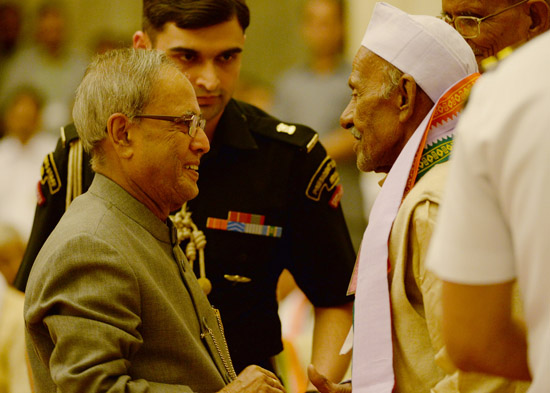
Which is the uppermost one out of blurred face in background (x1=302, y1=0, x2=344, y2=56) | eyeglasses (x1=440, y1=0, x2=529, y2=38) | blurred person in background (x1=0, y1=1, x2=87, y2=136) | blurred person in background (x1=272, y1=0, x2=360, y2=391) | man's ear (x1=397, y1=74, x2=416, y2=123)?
eyeglasses (x1=440, y1=0, x2=529, y2=38)

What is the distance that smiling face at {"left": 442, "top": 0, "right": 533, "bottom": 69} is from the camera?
3.08m

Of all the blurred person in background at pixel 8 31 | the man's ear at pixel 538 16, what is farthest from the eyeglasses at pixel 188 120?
the blurred person in background at pixel 8 31

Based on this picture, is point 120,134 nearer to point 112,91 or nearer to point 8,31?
point 112,91

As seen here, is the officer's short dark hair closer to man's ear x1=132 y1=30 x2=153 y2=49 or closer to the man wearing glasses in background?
man's ear x1=132 y1=30 x2=153 y2=49

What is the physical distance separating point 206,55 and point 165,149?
2.34 ft

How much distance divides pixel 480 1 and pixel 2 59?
21.8 feet

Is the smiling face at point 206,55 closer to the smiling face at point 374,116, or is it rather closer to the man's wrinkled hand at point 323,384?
the smiling face at point 374,116

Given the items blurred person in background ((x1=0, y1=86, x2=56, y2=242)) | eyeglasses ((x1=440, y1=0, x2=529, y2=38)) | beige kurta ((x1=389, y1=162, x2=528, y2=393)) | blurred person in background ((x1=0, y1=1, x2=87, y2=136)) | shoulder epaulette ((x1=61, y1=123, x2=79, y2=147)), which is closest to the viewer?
beige kurta ((x1=389, y1=162, x2=528, y2=393))

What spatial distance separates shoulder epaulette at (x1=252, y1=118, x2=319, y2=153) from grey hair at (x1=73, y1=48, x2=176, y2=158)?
81cm

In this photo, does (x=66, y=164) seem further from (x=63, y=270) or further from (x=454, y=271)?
(x=454, y=271)

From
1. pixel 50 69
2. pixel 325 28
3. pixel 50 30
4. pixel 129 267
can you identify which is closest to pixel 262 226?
pixel 129 267

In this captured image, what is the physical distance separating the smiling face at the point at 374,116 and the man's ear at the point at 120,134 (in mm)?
655

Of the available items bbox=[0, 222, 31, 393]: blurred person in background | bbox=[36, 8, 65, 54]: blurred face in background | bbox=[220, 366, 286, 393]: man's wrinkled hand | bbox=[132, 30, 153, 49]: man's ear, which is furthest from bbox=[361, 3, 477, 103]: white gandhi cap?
bbox=[36, 8, 65, 54]: blurred face in background

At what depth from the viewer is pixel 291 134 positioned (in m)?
3.33
